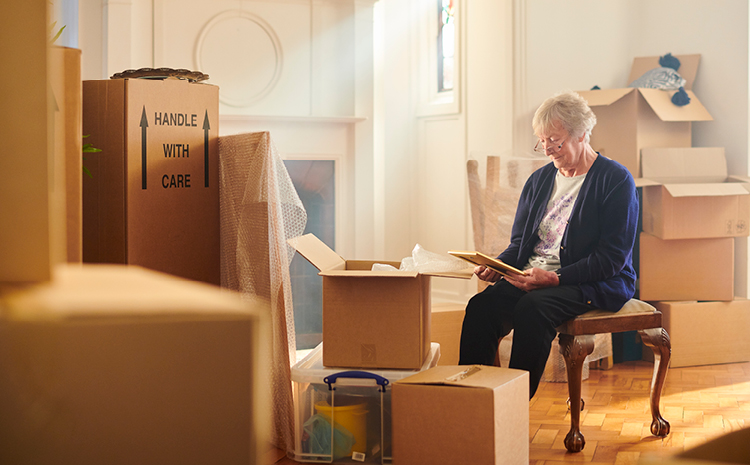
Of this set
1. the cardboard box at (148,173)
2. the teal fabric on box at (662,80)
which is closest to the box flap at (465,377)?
the cardboard box at (148,173)

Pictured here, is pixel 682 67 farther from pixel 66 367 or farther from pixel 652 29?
pixel 66 367

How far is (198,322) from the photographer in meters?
0.32

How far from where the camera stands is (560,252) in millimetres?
2076

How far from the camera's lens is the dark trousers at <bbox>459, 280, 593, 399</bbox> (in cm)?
190

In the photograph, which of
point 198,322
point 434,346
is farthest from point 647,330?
point 198,322

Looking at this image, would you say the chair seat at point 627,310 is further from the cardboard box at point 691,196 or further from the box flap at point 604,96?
the box flap at point 604,96

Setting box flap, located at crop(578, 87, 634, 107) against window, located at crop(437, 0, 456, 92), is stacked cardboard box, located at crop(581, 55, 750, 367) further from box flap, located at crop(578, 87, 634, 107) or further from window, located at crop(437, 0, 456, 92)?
window, located at crop(437, 0, 456, 92)

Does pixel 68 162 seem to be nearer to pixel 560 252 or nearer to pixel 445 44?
pixel 560 252

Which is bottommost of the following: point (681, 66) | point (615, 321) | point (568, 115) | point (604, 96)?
point (615, 321)

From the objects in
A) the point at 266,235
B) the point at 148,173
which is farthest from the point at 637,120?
the point at 148,173

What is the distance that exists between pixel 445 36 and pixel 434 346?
2.40m

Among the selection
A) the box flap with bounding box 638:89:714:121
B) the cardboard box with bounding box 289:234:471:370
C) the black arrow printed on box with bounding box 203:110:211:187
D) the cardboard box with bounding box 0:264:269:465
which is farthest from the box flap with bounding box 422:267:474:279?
the box flap with bounding box 638:89:714:121

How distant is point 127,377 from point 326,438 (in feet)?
5.35

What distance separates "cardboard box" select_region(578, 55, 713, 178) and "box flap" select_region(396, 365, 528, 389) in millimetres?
1769
